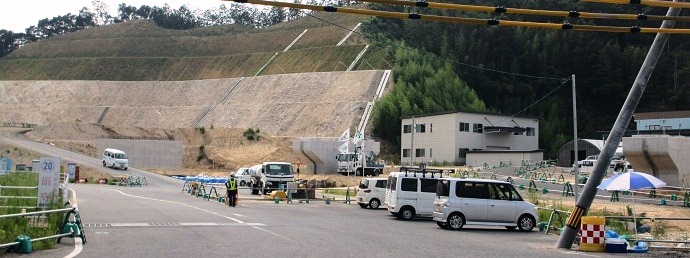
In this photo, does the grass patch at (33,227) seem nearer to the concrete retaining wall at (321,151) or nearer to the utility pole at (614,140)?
the utility pole at (614,140)

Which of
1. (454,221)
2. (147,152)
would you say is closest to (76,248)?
(454,221)

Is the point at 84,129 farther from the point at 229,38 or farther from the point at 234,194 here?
the point at 234,194

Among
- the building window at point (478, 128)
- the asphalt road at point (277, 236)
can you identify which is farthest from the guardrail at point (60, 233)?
the building window at point (478, 128)

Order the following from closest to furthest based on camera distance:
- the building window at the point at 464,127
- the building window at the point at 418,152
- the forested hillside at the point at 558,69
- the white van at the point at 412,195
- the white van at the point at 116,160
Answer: the white van at the point at 412,195, the white van at the point at 116,160, the building window at the point at 464,127, the building window at the point at 418,152, the forested hillside at the point at 558,69

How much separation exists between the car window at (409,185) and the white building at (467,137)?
39405 mm

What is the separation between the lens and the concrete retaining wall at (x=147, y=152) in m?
81.3

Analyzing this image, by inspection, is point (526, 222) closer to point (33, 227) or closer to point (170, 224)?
point (170, 224)

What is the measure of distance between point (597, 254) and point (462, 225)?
6.31 metres

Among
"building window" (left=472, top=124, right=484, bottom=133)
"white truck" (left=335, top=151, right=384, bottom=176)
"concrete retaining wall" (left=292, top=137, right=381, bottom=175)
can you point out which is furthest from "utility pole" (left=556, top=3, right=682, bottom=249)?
"building window" (left=472, top=124, right=484, bottom=133)

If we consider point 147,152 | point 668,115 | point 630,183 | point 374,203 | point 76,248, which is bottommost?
point 76,248

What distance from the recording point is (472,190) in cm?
2433

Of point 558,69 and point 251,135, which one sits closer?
point 251,135

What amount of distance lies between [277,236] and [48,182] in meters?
7.22

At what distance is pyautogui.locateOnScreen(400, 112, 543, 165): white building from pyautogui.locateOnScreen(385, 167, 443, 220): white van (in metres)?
39.3
